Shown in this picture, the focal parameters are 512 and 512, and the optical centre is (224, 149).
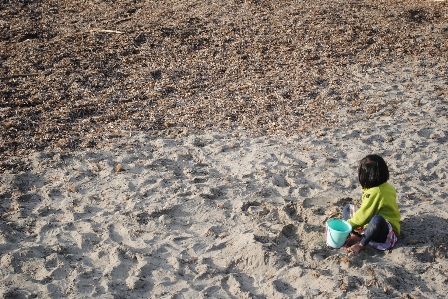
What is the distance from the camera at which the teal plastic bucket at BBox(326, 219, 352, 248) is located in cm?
371

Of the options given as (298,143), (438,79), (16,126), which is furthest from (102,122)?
(438,79)

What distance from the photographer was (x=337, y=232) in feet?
12.1

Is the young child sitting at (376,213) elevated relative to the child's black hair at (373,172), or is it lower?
lower

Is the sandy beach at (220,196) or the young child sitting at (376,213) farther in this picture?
the young child sitting at (376,213)

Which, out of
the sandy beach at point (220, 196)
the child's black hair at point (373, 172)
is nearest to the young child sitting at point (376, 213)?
the child's black hair at point (373, 172)

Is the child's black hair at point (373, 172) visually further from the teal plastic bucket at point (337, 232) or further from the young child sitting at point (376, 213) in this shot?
the teal plastic bucket at point (337, 232)

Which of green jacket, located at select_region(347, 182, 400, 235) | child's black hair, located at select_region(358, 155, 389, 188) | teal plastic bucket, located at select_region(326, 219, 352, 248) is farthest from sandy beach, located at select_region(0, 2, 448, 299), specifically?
child's black hair, located at select_region(358, 155, 389, 188)

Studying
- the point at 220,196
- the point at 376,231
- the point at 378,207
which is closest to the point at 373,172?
Result: the point at 378,207

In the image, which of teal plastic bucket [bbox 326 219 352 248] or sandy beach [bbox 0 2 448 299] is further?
teal plastic bucket [bbox 326 219 352 248]

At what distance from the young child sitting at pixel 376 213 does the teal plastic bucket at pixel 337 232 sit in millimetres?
86

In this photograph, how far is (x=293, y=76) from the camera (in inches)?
262

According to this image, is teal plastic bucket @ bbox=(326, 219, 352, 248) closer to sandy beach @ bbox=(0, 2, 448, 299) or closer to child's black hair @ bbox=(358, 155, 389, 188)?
sandy beach @ bbox=(0, 2, 448, 299)

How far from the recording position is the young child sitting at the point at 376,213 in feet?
12.2

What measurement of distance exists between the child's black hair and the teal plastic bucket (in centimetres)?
34
